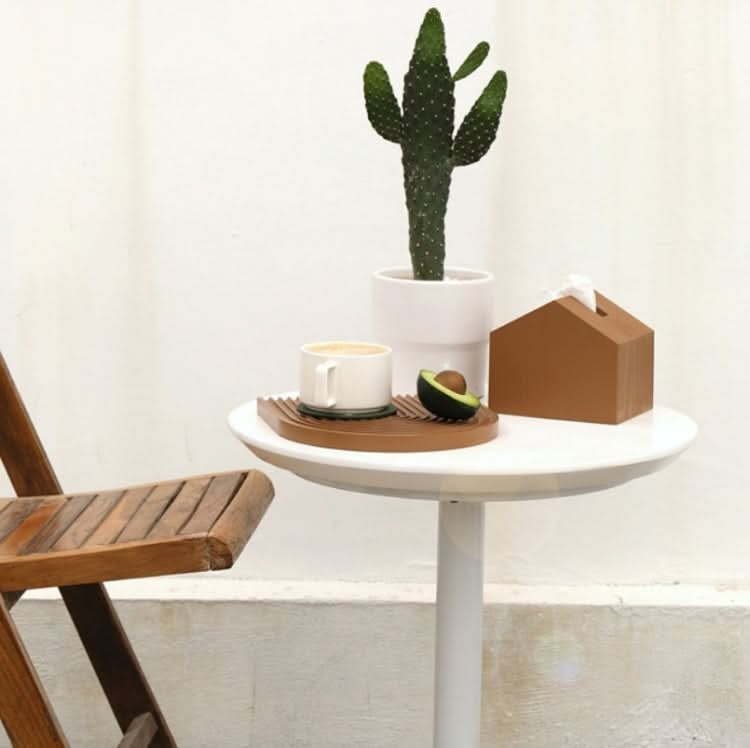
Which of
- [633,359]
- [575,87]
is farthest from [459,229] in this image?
[633,359]

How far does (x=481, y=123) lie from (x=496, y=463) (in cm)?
50

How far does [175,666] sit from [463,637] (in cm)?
88

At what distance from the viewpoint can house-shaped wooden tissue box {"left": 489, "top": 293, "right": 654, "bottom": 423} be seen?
5.08 ft

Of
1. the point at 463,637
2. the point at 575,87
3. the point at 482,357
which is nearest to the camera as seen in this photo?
the point at 463,637

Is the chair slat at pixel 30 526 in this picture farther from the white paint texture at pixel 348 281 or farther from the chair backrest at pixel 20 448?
the white paint texture at pixel 348 281

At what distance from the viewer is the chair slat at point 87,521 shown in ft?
4.61

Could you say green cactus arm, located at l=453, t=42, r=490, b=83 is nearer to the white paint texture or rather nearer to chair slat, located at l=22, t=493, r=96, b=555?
the white paint texture

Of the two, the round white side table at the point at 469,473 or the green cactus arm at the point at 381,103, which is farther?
the green cactus arm at the point at 381,103

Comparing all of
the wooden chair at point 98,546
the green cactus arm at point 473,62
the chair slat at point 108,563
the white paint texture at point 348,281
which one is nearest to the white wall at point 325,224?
the white paint texture at point 348,281

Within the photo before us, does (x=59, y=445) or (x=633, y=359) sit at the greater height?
(x=633, y=359)

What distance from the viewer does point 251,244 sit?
2.27 meters

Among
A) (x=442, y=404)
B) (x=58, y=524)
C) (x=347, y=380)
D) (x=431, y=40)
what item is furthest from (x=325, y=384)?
(x=431, y=40)

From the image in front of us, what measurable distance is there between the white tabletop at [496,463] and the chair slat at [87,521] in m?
0.20

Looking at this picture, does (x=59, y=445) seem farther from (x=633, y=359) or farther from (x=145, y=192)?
(x=633, y=359)
